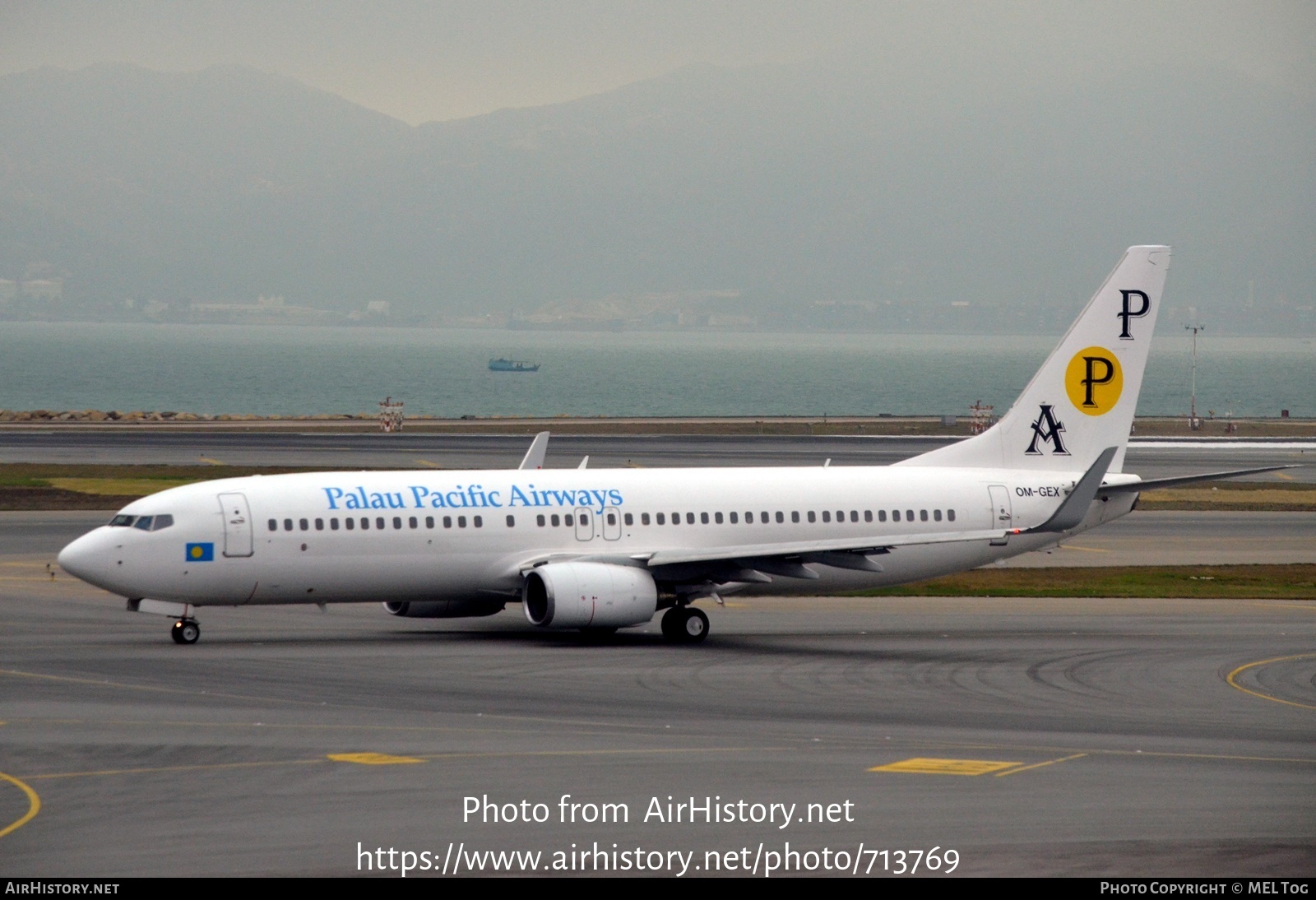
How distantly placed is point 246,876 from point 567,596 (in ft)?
71.1

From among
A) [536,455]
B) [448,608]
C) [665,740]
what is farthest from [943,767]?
[536,455]

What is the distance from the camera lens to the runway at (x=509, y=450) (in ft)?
318

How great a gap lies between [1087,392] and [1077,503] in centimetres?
806

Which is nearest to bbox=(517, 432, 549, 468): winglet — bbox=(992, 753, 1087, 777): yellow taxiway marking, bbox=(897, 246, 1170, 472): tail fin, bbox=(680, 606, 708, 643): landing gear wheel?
bbox=(680, 606, 708, 643): landing gear wheel

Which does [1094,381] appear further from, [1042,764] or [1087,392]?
[1042,764]

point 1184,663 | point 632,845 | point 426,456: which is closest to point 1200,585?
point 1184,663

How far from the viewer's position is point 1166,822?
22641 mm

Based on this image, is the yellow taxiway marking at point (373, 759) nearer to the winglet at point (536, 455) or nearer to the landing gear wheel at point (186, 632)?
the landing gear wheel at point (186, 632)

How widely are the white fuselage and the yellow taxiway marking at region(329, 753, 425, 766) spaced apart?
14.7 metres

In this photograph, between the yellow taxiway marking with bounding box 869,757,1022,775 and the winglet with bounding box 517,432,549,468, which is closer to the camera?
the yellow taxiway marking with bounding box 869,757,1022,775

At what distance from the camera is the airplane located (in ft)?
A: 134

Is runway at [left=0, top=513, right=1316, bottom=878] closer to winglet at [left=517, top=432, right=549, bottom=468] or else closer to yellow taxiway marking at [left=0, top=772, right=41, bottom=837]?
yellow taxiway marking at [left=0, top=772, right=41, bottom=837]

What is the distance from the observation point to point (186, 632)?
40.8 meters

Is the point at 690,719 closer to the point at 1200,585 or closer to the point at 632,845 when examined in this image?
the point at 632,845
